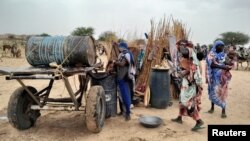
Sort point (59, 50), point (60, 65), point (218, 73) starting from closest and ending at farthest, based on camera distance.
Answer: point (60, 65), point (59, 50), point (218, 73)

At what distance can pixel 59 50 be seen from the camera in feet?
16.5

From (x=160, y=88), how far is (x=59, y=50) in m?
3.03

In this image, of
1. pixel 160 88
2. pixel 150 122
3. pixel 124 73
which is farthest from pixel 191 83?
pixel 160 88

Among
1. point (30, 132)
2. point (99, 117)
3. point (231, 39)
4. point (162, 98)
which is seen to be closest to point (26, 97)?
point (30, 132)

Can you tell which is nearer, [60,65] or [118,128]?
[60,65]

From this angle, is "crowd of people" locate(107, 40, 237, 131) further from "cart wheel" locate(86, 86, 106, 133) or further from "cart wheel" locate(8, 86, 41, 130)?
"cart wheel" locate(8, 86, 41, 130)

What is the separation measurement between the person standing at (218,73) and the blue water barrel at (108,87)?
2146 mm

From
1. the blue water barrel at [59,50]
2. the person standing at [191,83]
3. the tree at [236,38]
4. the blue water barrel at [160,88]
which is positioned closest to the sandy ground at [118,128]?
the blue water barrel at [160,88]

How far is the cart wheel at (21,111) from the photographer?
5160 millimetres

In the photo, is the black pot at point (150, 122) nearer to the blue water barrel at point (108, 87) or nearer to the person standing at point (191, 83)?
the person standing at point (191, 83)

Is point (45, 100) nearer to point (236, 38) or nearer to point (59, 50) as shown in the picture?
point (59, 50)

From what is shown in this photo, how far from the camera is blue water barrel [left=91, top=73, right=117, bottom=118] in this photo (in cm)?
601

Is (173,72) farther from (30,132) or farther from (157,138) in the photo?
(30,132)

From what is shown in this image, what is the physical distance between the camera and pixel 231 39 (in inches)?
1994
